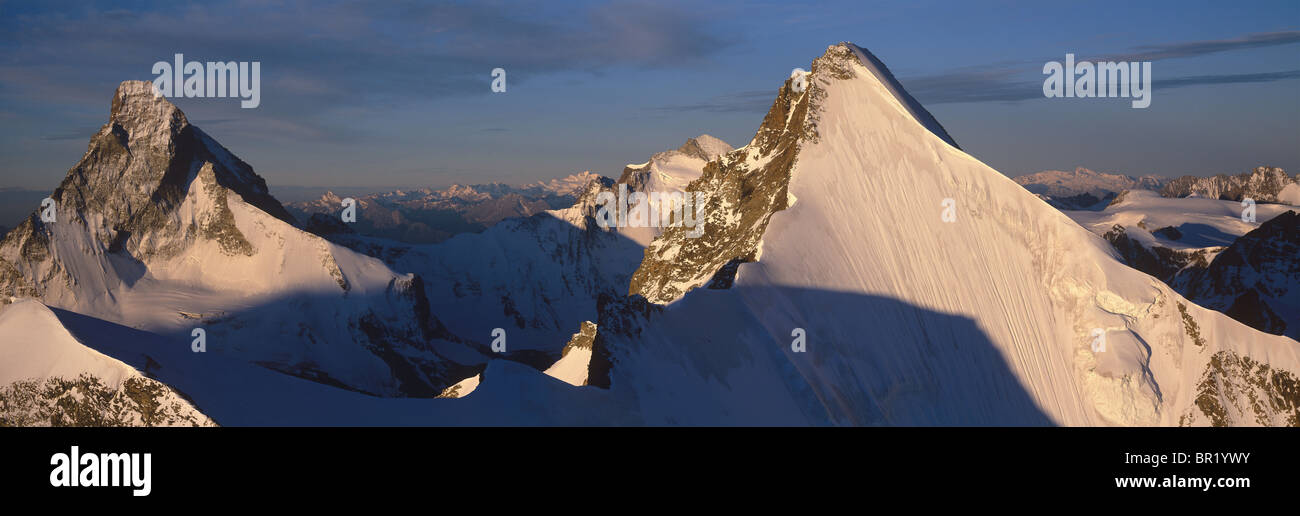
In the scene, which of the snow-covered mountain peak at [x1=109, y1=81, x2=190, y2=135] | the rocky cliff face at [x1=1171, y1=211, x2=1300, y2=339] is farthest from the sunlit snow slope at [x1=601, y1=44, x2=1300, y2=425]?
the snow-covered mountain peak at [x1=109, y1=81, x2=190, y2=135]

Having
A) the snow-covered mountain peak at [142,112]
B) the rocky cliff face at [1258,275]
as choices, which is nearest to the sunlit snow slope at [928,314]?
the rocky cliff face at [1258,275]

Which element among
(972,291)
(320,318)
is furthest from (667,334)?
(320,318)

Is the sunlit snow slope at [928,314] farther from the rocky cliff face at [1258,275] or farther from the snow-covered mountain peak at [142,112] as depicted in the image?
the snow-covered mountain peak at [142,112]

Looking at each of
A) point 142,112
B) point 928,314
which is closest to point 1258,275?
point 928,314

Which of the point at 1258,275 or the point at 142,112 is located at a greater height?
the point at 142,112

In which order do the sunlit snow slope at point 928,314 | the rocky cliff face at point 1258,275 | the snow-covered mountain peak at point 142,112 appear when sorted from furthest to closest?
the snow-covered mountain peak at point 142,112
the rocky cliff face at point 1258,275
the sunlit snow slope at point 928,314

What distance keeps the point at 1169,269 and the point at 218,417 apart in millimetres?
206030

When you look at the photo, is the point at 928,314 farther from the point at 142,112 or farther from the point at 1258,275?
the point at 142,112

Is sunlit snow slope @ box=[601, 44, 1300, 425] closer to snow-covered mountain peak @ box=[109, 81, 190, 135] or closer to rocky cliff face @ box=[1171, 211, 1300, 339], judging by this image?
rocky cliff face @ box=[1171, 211, 1300, 339]

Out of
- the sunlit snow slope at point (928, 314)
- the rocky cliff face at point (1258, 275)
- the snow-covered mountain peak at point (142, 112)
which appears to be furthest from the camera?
the snow-covered mountain peak at point (142, 112)

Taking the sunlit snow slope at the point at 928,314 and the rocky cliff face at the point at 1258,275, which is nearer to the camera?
the sunlit snow slope at the point at 928,314

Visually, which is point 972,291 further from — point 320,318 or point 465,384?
point 320,318

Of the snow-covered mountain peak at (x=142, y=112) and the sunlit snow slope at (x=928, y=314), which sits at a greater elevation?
the snow-covered mountain peak at (x=142, y=112)

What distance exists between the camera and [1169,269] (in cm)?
18288
